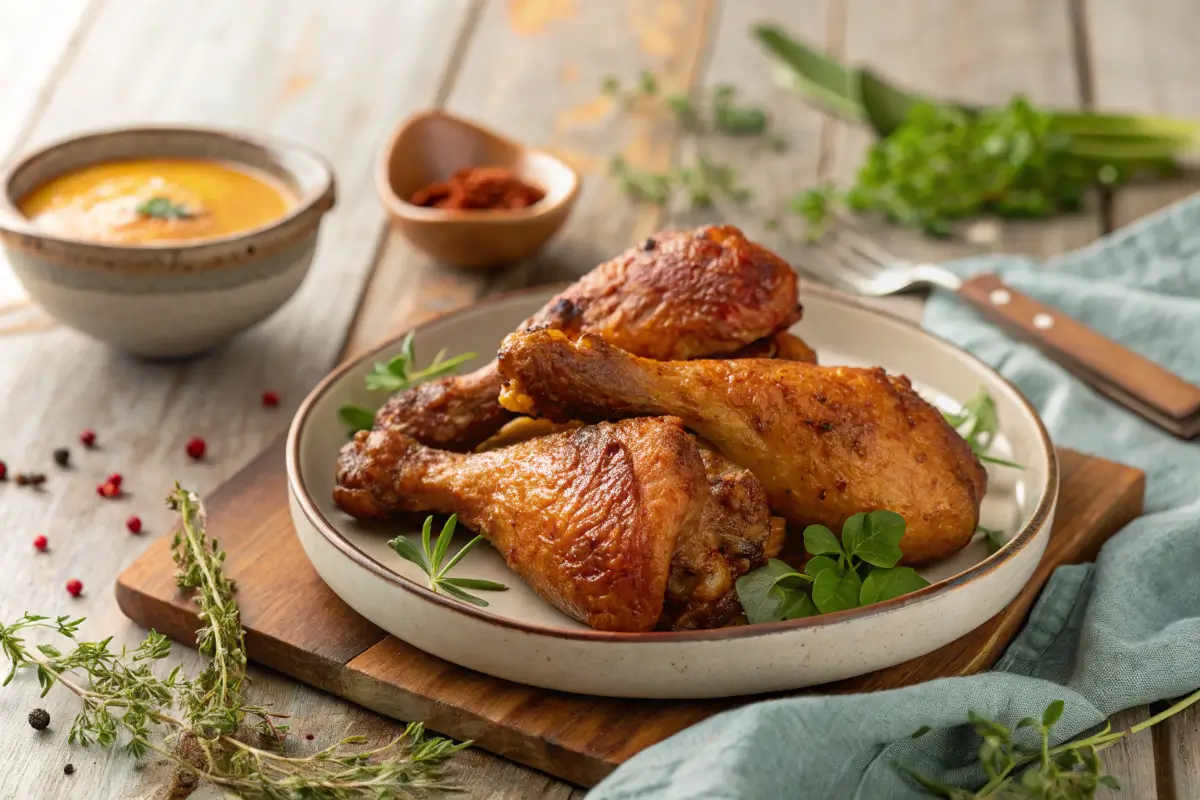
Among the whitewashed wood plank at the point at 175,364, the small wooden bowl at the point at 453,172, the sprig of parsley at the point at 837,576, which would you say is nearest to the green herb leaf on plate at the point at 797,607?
the sprig of parsley at the point at 837,576

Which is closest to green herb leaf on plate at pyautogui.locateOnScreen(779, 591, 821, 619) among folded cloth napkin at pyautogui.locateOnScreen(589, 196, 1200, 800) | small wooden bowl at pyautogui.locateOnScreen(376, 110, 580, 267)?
folded cloth napkin at pyautogui.locateOnScreen(589, 196, 1200, 800)

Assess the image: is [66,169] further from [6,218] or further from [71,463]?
[71,463]

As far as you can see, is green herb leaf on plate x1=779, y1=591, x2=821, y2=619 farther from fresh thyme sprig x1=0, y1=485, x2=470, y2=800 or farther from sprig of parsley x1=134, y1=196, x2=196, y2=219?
sprig of parsley x1=134, y1=196, x2=196, y2=219

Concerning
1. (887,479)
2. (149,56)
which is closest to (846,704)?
(887,479)

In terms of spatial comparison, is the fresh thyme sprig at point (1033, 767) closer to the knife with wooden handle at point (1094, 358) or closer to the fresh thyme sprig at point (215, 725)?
the fresh thyme sprig at point (215, 725)

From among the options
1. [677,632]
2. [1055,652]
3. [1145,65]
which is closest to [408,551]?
[677,632]

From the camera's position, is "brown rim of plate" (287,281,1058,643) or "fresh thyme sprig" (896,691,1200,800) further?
"brown rim of plate" (287,281,1058,643)
